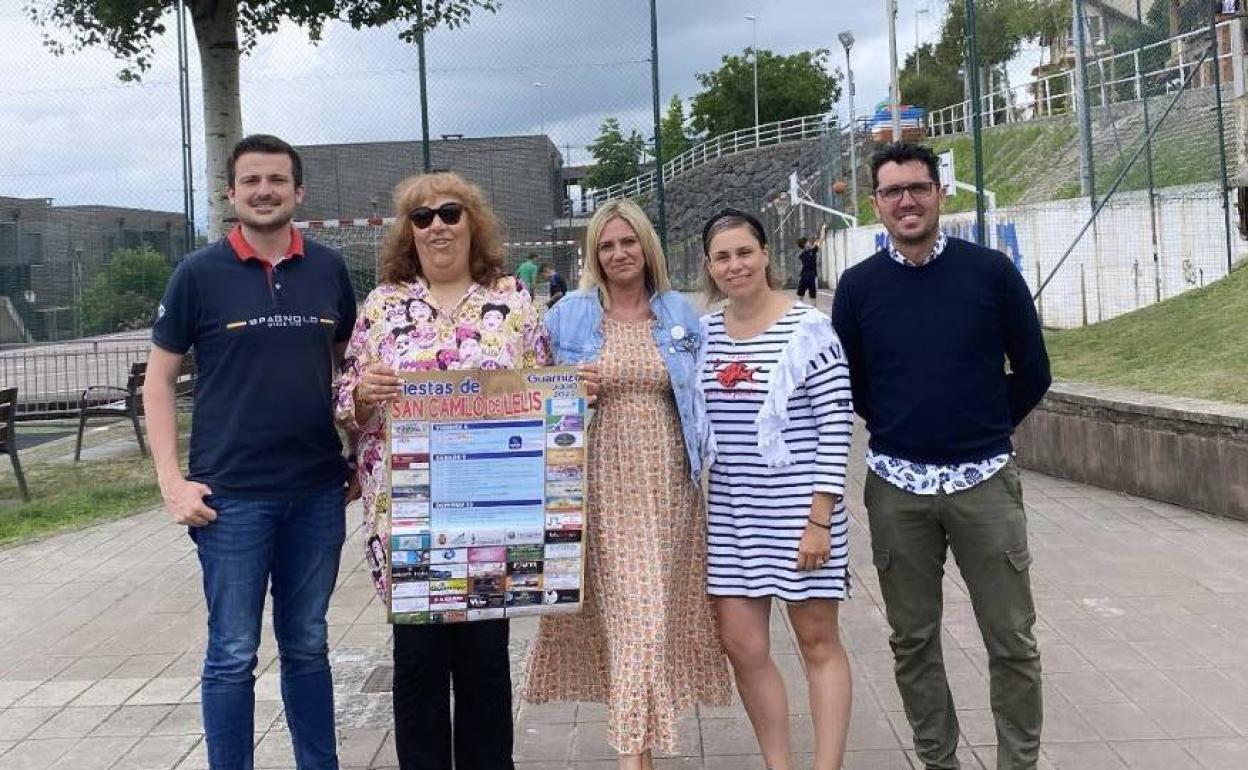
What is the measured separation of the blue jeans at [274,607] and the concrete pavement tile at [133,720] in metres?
1.12

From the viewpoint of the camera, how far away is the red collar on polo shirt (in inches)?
137

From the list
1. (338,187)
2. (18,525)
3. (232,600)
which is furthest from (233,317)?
(338,187)

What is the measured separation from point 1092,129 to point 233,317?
51.4 ft

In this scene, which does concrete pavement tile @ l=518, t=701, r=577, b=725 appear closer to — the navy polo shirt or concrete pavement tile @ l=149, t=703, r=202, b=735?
concrete pavement tile @ l=149, t=703, r=202, b=735

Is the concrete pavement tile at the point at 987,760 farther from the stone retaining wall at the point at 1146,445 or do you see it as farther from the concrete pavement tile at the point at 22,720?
the stone retaining wall at the point at 1146,445

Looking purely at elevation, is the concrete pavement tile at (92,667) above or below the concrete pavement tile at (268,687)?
above

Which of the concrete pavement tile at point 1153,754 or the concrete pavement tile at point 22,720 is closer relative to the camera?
the concrete pavement tile at point 1153,754

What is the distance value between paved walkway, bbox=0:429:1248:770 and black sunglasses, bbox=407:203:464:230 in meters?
1.88

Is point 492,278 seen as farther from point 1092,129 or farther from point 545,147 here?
point 1092,129

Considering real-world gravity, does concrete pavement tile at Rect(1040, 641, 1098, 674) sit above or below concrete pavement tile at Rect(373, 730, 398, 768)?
above

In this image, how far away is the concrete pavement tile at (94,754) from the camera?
4.19 metres

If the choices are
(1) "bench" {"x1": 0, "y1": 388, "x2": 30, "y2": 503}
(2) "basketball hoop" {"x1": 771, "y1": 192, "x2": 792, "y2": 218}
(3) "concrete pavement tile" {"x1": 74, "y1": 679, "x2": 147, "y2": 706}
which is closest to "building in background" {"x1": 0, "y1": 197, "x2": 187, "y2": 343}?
(1) "bench" {"x1": 0, "y1": 388, "x2": 30, "y2": 503}

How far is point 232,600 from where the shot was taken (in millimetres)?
3467

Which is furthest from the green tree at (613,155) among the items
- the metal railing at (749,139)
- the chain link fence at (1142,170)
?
the chain link fence at (1142,170)
